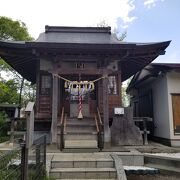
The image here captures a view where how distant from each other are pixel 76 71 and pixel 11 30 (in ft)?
42.8

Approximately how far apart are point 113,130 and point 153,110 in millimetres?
4276

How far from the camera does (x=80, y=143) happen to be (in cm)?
946

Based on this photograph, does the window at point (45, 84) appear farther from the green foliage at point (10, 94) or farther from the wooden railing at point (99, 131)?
the green foliage at point (10, 94)

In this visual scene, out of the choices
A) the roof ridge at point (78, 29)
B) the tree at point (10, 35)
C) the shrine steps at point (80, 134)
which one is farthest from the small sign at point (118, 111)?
the tree at point (10, 35)

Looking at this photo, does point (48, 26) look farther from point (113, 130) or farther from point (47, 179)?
point (47, 179)

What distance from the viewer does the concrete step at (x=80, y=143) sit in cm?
913

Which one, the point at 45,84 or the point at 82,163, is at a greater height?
the point at 45,84

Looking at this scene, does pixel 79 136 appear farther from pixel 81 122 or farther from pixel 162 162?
pixel 162 162

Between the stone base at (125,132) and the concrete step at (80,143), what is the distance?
1048mm

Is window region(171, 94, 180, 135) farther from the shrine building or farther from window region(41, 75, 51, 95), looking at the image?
window region(41, 75, 51, 95)

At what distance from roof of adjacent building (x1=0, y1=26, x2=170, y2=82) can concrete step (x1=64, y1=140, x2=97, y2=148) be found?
371cm

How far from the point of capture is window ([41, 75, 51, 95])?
12.0m

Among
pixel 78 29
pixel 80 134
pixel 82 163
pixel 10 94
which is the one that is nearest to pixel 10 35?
pixel 10 94

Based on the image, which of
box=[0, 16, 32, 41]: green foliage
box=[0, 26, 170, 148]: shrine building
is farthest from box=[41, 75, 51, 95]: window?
box=[0, 16, 32, 41]: green foliage
